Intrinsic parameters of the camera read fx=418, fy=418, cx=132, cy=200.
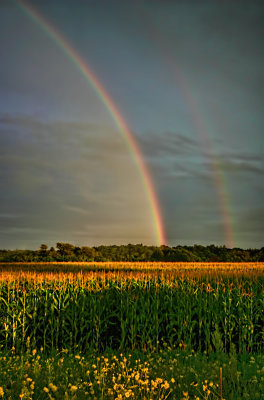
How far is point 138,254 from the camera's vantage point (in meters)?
89.1

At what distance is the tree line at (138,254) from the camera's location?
76.2 meters

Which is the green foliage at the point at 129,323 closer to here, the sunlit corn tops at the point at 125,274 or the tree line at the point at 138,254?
the sunlit corn tops at the point at 125,274

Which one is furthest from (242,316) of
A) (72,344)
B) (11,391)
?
(11,391)

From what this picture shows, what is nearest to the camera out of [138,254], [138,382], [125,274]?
[138,382]

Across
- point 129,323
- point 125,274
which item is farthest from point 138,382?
point 125,274

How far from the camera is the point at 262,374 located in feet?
27.4

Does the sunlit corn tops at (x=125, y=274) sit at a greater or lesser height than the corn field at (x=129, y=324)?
greater

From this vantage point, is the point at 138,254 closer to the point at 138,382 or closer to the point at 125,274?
the point at 125,274

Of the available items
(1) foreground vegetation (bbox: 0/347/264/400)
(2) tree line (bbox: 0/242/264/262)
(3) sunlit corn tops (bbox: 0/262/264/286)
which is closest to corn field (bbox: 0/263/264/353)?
(3) sunlit corn tops (bbox: 0/262/264/286)

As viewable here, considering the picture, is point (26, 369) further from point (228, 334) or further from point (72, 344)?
point (228, 334)

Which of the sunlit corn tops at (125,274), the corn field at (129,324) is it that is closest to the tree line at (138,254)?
the sunlit corn tops at (125,274)

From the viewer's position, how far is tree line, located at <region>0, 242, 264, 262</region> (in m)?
76.2

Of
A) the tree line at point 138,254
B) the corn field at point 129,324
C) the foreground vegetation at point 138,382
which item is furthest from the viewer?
the tree line at point 138,254

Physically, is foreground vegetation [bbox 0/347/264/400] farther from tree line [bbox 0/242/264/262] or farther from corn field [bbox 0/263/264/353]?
tree line [bbox 0/242/264/262]
